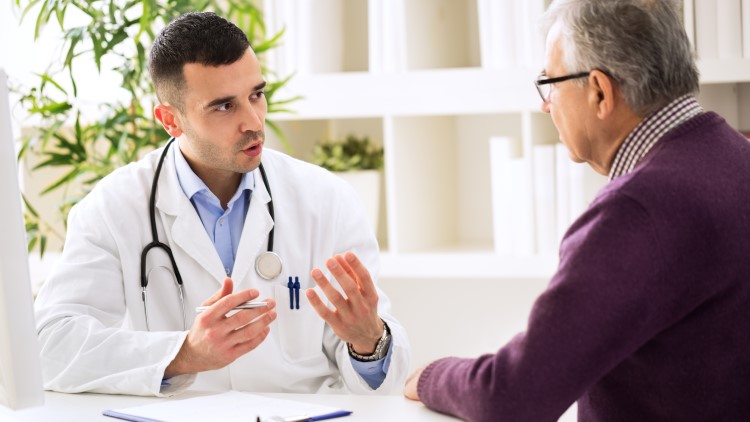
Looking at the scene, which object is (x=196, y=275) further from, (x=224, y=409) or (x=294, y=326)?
(x=224, y=409)

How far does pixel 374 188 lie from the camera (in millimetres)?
3285

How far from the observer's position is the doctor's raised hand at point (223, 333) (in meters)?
1.77

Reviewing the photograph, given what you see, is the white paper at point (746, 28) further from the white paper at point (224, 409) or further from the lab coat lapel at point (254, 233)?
the white paper at point (224, 409)

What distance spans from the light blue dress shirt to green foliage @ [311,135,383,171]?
102cm

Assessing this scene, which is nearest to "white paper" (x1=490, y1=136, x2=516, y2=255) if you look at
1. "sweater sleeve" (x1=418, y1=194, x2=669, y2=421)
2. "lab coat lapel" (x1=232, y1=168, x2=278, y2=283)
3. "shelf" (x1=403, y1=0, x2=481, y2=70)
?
"shelf" (x1=403, y1=0, x2=481, y2=70)

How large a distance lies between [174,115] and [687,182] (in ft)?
4.37

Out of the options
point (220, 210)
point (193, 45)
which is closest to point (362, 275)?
point (220, 210)

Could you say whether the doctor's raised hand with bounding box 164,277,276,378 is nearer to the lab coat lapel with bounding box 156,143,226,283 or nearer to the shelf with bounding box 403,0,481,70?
the lab coat lapel with bounding box 156,143,226,283

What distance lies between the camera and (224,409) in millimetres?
1710

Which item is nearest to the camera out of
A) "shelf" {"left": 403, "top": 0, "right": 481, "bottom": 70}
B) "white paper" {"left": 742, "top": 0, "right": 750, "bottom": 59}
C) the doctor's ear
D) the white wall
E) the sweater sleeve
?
the sweater sleeve

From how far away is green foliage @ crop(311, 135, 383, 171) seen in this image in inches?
130

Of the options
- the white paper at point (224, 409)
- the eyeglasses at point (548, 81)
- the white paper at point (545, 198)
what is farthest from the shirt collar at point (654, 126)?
the white paper at point (545, 198)

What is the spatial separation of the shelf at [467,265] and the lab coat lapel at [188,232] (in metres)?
1.09

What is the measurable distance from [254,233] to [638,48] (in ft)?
3.49
